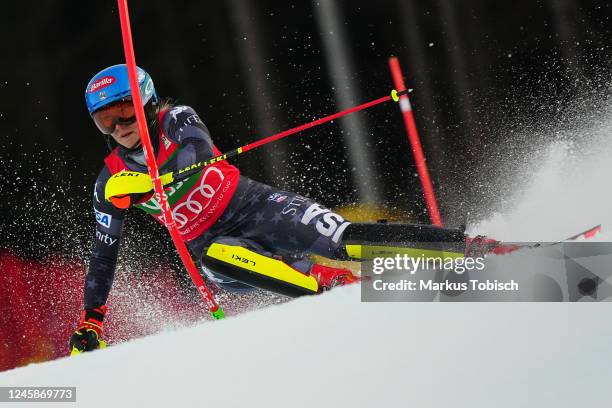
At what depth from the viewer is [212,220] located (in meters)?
3.02

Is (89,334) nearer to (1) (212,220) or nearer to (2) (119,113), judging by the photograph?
(1) (212,220)

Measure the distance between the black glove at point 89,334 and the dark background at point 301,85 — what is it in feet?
6.44

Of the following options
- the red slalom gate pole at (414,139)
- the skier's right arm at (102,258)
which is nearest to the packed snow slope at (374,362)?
the skier's right arm at (102,258)

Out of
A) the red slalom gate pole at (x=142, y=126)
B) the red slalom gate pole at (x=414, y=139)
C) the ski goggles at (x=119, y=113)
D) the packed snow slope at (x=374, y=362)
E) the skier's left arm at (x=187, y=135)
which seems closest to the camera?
the packed snow slope at (x=374, y=362)

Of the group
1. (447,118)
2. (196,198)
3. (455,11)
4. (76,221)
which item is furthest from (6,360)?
(455,11)

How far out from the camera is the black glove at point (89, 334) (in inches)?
111

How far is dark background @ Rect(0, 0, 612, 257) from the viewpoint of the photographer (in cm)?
474

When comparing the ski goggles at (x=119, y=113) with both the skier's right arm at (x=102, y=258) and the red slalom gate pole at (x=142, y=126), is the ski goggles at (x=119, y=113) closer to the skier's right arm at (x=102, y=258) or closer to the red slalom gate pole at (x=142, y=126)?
the red slalom gate pole at (x=142, y=126)

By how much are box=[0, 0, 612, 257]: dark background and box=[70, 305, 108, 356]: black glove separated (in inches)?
77.3

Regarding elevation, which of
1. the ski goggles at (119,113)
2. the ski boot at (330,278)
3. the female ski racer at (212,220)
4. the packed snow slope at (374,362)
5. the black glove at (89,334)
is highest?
the ski goggles at (119,113)

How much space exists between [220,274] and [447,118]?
2782 mm

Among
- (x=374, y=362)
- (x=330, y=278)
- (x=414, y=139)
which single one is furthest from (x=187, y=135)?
(x=414, y=139)

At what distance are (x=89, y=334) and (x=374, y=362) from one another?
5.73 feet

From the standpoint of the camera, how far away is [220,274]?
2.78m
